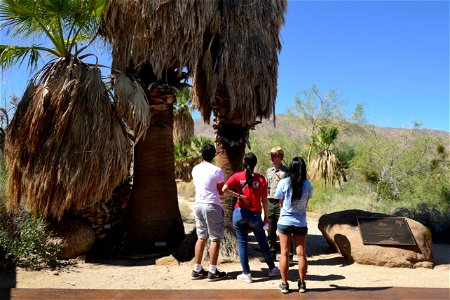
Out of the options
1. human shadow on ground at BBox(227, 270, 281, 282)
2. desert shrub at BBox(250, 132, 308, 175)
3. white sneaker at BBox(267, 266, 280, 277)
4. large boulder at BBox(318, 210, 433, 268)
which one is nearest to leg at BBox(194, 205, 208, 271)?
human shadow on ground at BBox(227, 270, 281, 282)

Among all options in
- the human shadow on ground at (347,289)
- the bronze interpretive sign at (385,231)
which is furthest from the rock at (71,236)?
the bronze interpretive sign at (385,231)

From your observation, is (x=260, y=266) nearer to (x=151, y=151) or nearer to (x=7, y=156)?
(x=151, y=151)

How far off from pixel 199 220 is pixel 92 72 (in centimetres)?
336

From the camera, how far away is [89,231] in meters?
8.12

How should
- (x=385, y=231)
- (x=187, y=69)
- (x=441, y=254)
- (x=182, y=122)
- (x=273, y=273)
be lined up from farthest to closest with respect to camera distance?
(x=182, y=122) < (x=187, y=69) < (x=441, y=254) < (x=385, y=231) < (x=273, y=273)

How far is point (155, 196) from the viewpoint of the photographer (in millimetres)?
8859

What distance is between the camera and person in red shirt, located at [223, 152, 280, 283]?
6105mm

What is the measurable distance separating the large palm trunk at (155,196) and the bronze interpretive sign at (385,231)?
361 cm

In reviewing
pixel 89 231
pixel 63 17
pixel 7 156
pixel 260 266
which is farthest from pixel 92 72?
pixel 260 266

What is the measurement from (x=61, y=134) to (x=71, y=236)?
1911 millimetres

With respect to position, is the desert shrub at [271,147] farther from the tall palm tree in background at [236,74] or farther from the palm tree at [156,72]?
the tall palm tree in background at [236,74]

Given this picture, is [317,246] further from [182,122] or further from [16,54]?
[182,122]

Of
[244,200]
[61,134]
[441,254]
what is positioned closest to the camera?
[244,200]

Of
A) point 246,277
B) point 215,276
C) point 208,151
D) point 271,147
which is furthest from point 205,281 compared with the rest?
point 271,147
